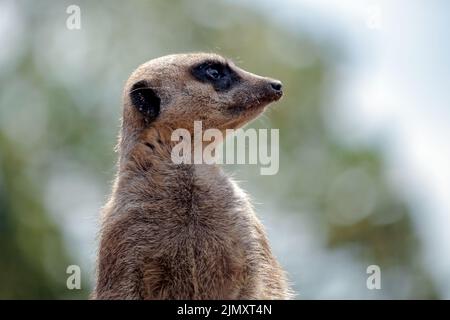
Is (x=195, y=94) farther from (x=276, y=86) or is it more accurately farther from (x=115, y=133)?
(x=115, y=133)

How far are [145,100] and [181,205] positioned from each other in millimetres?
1184

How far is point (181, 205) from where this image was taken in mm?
9289

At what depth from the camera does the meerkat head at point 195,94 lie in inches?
393


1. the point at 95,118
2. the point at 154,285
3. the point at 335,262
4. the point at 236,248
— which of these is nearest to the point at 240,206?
the point at 236,248

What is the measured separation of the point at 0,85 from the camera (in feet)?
111

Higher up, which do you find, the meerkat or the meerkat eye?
the meerkat eye

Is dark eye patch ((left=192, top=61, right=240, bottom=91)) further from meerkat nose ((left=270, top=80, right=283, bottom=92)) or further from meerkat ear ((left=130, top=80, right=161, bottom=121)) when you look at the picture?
meerkat ear ((left=130, top=80, right=161, bottom=121))

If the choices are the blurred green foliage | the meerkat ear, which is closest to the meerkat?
the meerkat ear

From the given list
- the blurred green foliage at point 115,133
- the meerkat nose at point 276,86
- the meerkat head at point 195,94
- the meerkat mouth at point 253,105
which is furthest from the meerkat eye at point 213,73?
the blurred green foliage at point 115,133

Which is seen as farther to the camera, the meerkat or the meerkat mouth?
A: the meerkat mouth

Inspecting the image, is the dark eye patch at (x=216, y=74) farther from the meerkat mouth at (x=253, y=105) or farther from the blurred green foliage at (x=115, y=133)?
the blurred green foliage at (x=115, y=133)

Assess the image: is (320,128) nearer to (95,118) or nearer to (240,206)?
(95,118)

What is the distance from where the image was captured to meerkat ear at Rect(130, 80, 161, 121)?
392 inches
